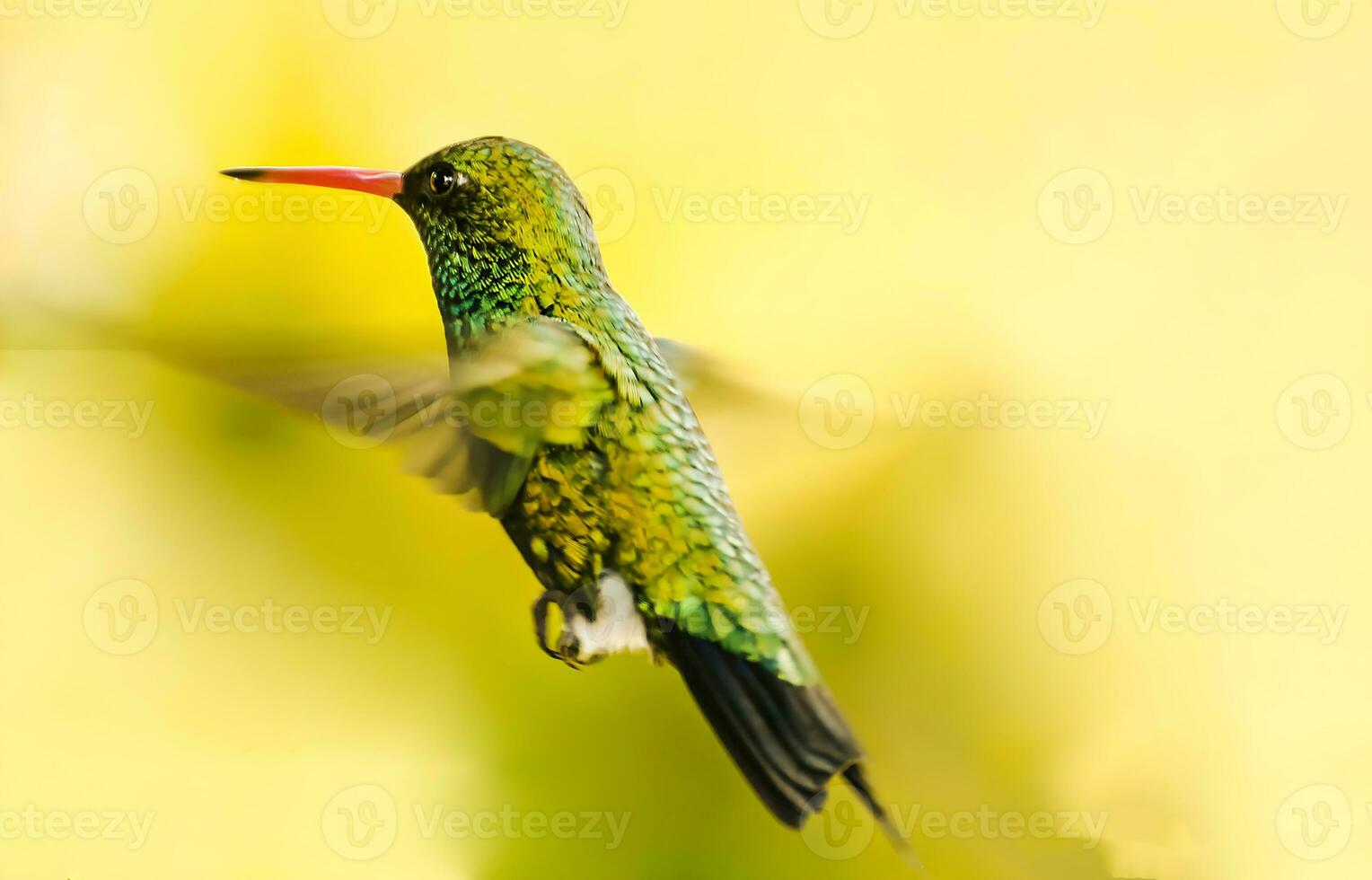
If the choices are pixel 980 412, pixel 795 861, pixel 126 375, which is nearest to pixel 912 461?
pixel 980 412

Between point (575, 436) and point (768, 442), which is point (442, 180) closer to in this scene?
point (575, 436)

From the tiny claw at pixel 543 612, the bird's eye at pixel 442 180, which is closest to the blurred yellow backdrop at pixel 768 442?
the tiny claw at pixel 543 612

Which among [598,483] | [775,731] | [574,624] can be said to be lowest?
[775,731]

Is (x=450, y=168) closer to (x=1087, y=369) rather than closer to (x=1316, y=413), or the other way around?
(x=1087, y=369)

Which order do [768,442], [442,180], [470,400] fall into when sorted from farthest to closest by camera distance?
[768,442], [442,180], [470,400]

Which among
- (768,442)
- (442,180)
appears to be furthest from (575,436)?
(768,442)

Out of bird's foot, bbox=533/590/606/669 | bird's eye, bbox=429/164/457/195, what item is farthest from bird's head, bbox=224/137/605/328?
bird's foot, bbox=533/590/606/669

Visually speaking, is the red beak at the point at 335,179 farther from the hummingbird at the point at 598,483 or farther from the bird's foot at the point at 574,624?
the bird's foot at the point at 574,624
